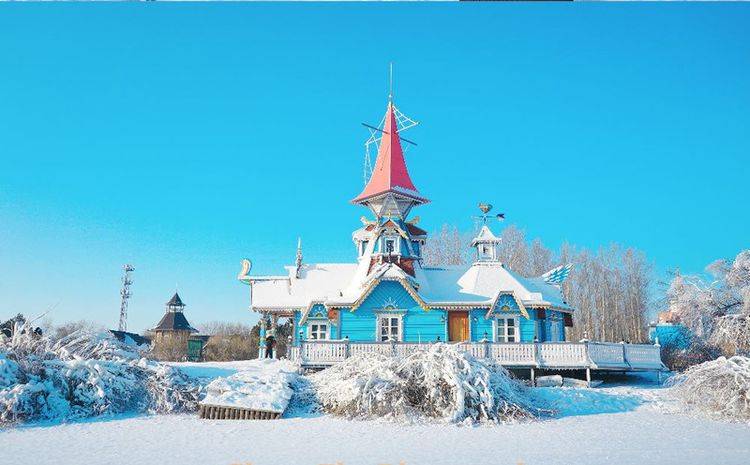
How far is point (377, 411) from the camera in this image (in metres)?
11.8

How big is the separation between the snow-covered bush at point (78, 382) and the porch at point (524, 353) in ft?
14.2

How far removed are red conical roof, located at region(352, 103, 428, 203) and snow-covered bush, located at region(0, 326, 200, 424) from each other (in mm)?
12137

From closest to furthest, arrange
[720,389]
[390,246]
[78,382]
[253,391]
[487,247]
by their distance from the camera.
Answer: [720,389] → [78,382] → [253,391] → [390,246] → [487,247]

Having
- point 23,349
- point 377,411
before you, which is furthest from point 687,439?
point 23,349

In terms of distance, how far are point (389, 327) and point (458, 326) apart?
2.42 meters

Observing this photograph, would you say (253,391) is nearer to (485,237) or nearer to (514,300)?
(514,300)

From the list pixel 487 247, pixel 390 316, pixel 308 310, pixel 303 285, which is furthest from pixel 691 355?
pixel 303 285

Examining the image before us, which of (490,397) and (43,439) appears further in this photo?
(490,397)

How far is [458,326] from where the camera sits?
20.1m

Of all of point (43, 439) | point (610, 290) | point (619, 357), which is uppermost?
point (610, 290)

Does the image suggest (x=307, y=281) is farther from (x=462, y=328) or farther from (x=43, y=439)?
(x=43, y=439)

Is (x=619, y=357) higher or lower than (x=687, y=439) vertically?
higher

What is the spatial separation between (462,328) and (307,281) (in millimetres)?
6933

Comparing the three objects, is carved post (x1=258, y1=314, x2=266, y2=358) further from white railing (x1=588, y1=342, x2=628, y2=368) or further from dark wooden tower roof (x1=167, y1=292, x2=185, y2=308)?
dark wooden tower roof (x1=167, y1=292, x2=185, y2=308)
